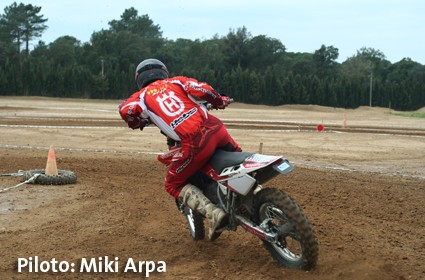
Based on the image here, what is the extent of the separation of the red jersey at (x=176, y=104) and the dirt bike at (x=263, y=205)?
1.36 ft

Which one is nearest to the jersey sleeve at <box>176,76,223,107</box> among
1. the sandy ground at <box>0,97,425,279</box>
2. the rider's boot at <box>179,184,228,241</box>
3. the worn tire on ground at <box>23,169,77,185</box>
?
the rider's boot at <box>179,184,228,241</box>

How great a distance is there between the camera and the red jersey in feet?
19.0

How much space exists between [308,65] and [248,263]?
364 feet

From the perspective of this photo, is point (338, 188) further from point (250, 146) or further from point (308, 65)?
point (308, 65)

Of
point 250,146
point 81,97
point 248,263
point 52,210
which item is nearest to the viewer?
point 248,263

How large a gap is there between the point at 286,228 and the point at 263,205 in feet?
1.10

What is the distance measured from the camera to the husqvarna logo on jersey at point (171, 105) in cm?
582

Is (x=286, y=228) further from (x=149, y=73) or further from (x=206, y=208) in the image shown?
(x=149, y=73)

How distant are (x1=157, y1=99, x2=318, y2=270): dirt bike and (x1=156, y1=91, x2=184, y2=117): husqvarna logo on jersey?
580mm

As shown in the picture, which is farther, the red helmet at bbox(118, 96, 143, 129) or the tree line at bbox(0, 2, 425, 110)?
the tree line at bbox(0, 2, 425, 110)

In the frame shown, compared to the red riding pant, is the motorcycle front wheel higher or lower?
lower

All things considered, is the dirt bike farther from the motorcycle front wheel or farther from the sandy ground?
the sandy ground

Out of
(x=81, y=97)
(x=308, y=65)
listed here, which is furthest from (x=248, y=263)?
(x=308, y=65)

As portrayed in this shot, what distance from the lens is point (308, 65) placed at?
113938mm
